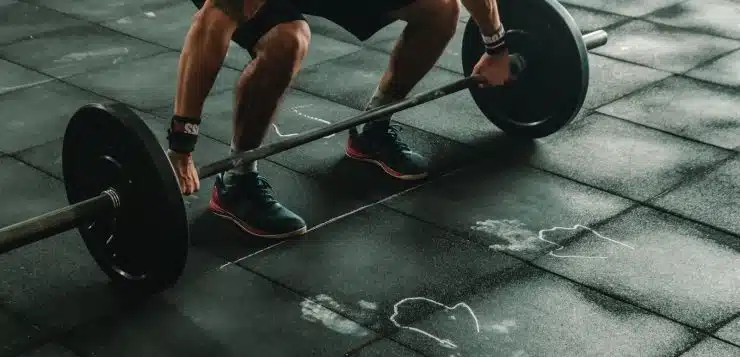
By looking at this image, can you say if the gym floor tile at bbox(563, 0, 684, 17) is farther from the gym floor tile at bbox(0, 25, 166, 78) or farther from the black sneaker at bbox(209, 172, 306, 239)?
the black sneaker at bbox(209, 172, 306, 239)

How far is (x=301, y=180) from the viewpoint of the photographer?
11.1 ft

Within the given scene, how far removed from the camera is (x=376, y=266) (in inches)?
113

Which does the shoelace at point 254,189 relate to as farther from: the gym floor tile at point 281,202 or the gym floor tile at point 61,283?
the gym floor tile at point 61,283

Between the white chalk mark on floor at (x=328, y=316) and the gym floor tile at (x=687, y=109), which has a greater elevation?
the white chalk mark on floor at (x=328, y=316)

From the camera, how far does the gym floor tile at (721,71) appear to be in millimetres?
4195

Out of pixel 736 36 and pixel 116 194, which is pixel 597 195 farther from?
pixel 736 36

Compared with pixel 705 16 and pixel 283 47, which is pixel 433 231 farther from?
pixel 705 16

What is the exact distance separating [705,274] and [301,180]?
4.03 feet

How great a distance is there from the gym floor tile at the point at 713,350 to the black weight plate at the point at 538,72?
1136mm

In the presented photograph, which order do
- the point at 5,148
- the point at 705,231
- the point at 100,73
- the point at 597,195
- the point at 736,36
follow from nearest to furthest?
1. the point at 705,231
2. the point at 597,195
3. the point at 5,148
4. the point at 100,73
5. the point at 736,36

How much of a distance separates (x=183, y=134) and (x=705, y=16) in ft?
10.0

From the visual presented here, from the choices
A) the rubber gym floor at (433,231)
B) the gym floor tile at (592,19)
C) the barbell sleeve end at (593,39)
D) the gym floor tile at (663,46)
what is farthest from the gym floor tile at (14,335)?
the gym floor tile at (592,19)

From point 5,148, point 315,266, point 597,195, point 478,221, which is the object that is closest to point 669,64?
point 597,195

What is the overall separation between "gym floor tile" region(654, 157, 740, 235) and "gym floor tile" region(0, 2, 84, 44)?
286 cm
